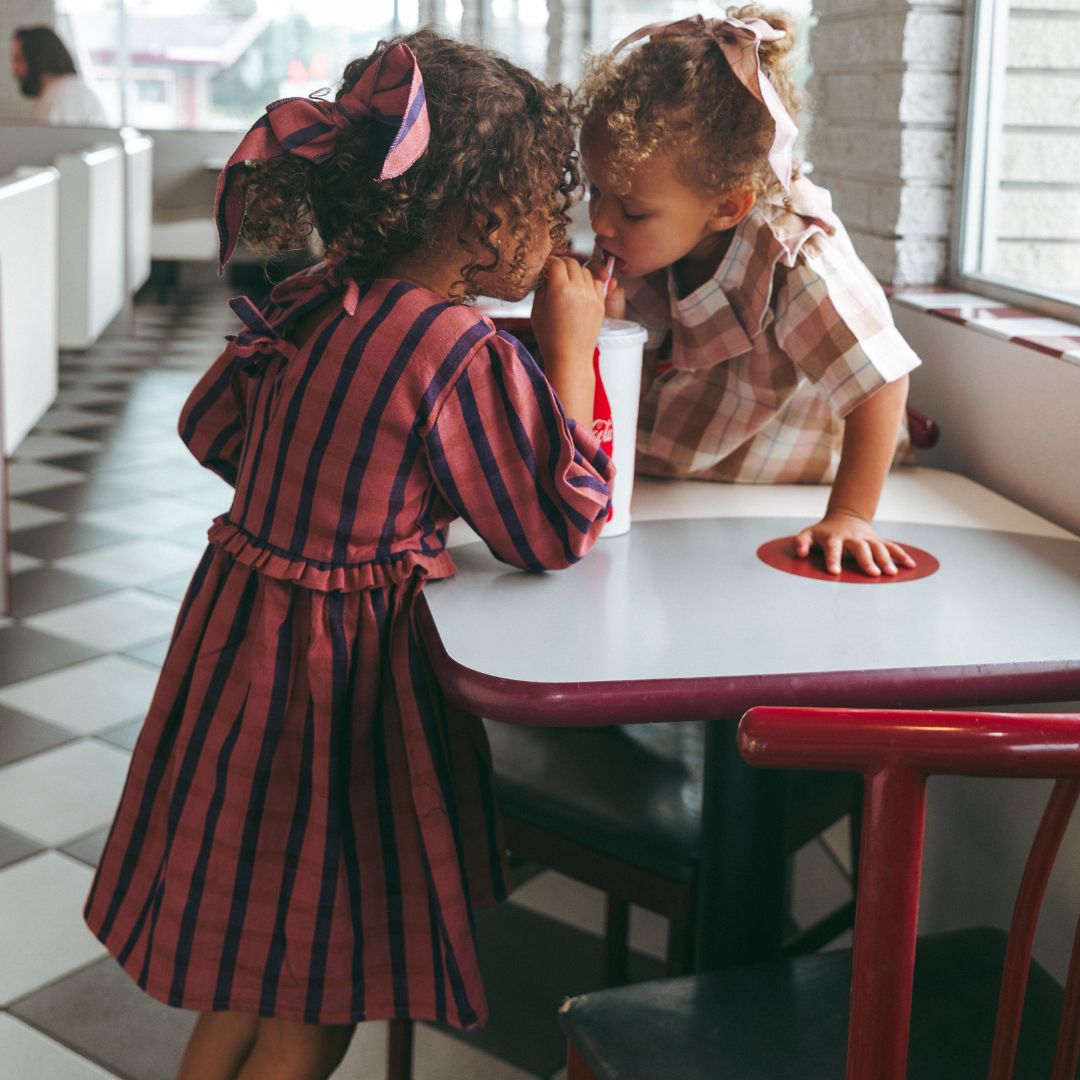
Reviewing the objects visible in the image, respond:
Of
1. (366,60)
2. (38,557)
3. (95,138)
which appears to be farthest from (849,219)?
(95,138)

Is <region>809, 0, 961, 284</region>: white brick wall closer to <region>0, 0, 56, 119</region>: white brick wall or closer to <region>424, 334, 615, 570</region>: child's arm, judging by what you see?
<region>424, 334, 615, 570</region>: child's arm

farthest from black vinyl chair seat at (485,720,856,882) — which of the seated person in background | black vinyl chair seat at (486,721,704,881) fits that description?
the seated person in background

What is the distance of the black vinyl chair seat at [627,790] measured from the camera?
1.25 metres

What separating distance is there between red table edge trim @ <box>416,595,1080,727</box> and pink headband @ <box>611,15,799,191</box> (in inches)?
20.9

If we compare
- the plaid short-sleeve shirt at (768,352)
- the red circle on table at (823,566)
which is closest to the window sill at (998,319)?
the plaid short-sleeve shirt at (768,352)

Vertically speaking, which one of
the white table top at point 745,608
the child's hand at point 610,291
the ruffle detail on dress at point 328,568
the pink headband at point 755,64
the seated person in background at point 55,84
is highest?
the seated person in background at point 55,84

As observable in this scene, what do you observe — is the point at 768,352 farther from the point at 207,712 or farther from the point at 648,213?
the point at 207,712

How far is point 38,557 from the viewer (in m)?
3.34

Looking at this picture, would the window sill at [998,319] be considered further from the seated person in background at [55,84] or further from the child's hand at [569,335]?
the seated person in background at [55,84]

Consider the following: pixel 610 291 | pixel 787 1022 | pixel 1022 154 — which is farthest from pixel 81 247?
pixel 787 1022

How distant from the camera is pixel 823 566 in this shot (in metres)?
1.18

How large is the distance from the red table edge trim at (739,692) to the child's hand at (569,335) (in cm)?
31

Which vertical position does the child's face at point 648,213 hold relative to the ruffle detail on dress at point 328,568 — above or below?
above

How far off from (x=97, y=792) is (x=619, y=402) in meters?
1.40
